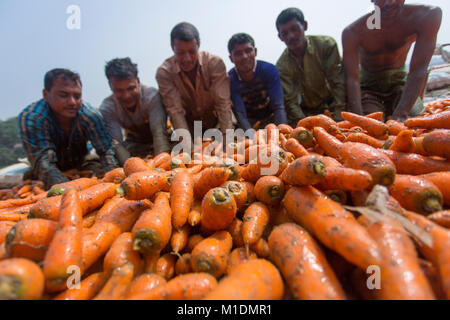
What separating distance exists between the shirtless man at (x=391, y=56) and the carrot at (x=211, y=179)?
14.5 ft

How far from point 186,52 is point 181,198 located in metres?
3.76

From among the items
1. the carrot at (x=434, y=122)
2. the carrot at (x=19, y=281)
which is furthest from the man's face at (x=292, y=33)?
the carrot at (x=19, y=281)

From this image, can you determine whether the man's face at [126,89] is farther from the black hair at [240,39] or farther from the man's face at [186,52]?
the black hair at [240,39]

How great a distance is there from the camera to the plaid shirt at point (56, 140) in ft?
14.5

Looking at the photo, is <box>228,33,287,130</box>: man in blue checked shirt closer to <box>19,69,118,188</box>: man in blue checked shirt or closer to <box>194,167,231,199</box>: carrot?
<box>19,69,118,188</box>: man in blue checked shirt

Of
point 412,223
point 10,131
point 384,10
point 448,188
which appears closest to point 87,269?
point 412,223

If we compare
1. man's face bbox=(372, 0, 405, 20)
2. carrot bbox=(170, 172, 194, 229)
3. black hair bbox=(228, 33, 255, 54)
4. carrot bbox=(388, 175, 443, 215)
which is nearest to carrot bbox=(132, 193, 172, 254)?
carrot bbox=(170, 172, 194, 229)

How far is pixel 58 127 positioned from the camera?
482 cm

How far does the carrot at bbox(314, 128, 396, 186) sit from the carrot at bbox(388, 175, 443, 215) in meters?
0.08

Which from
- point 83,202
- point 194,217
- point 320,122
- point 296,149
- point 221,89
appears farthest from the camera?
point 221,89

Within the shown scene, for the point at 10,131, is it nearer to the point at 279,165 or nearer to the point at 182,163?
the point at 182,163

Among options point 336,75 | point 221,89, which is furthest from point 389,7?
point 221,89

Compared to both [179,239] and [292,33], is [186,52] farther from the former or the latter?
[179,239]

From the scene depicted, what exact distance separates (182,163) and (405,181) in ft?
6.74
